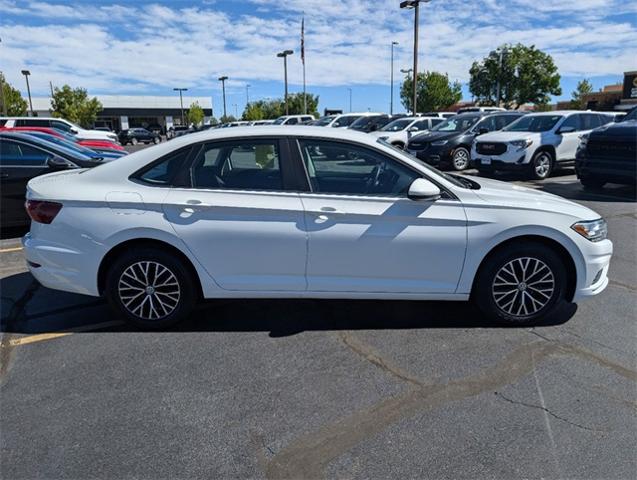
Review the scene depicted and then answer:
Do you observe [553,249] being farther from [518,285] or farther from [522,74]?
[522,74]

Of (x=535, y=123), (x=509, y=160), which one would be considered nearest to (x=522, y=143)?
(x=509, y=160)

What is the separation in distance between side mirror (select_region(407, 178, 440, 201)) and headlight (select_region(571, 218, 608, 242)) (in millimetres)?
1143

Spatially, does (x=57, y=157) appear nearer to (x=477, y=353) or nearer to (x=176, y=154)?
(x=176, y=154)

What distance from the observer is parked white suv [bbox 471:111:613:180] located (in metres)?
11.9

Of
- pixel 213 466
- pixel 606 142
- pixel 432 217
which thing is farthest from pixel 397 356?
pixel 606 142

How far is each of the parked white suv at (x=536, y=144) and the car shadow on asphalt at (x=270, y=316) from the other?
27.8 feet

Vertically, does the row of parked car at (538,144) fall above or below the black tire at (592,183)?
above

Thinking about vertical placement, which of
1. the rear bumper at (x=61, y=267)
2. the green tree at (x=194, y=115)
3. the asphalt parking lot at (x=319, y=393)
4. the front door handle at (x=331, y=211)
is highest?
the green tree at (x=194, y=115)

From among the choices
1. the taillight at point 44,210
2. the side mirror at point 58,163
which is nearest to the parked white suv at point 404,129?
the side mirror at point 58,163

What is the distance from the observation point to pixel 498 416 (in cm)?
278

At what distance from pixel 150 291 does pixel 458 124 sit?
44.9ft

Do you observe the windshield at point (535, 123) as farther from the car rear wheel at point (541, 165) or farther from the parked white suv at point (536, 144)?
the car rear wheel at point (541, 165)

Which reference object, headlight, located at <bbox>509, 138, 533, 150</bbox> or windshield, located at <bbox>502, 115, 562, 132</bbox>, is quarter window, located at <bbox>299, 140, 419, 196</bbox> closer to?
headlight, located at <bbox>509, 138, 533, 150</bbox>

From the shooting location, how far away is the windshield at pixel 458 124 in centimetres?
1513
